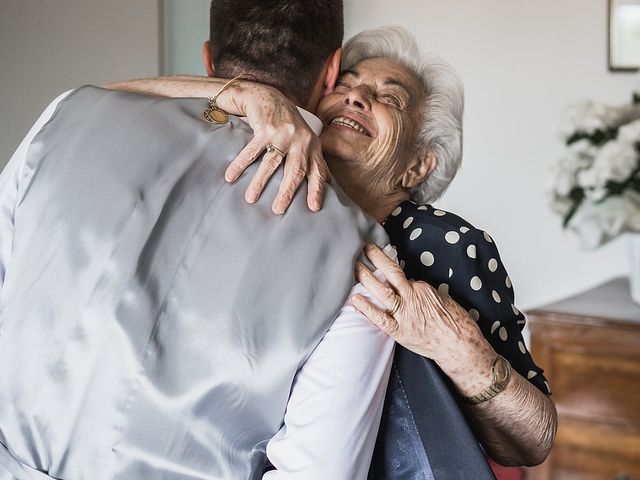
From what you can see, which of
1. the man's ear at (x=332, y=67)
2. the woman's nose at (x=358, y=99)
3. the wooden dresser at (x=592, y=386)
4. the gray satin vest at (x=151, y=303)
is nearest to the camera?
the gray satin vest at (x=151, y=303)

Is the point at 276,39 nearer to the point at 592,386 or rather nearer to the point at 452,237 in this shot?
the point at 452,237

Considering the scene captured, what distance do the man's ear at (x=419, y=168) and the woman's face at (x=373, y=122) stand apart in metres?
0.02

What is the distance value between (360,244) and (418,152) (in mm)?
649

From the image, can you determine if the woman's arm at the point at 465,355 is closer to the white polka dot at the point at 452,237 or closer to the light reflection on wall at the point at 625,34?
the white polka dot at the point at 452,237

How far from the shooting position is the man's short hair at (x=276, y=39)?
3.70ft

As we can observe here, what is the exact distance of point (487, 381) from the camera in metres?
1.18

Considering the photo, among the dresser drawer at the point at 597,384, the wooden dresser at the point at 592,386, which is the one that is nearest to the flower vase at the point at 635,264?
the wooden dresser at the point at 592,386

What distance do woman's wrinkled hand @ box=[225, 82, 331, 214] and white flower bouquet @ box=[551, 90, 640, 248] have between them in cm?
72

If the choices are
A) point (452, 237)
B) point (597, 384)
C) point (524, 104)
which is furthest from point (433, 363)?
point (524, 104)

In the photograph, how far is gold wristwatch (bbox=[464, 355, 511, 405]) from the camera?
1.19 m

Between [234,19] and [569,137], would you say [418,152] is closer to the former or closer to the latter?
[569,137]

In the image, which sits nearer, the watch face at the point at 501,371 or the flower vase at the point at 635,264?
the watch face at the point at 501,371

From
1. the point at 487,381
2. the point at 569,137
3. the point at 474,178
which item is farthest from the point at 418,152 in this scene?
the point at 474,178

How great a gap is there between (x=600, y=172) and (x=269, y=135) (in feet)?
2.96
